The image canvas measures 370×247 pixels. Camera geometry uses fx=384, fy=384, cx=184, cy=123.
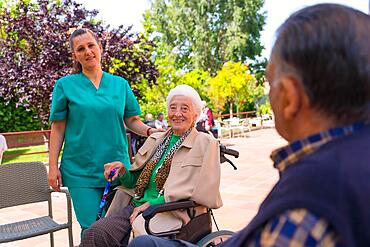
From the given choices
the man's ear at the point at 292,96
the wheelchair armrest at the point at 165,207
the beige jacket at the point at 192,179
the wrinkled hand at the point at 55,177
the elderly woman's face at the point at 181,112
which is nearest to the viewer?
the man's ear at the point at 292,96

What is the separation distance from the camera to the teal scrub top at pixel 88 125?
7.14ft

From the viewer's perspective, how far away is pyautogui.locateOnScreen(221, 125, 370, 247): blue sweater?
62 cm

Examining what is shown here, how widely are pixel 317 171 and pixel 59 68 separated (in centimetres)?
825

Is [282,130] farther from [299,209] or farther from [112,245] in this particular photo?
[112,245]

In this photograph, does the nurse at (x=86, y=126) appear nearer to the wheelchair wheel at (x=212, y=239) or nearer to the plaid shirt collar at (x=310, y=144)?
the wheelchair wheel at (x=212, y=239)

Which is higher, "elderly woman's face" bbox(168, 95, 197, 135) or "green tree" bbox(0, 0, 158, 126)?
"green tree" bbox(0, 0, 158, 126)

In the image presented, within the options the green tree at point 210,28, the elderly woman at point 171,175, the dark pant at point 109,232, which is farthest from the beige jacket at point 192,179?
the green tree at point 210,28

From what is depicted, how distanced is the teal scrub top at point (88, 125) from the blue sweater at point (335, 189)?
1.63m

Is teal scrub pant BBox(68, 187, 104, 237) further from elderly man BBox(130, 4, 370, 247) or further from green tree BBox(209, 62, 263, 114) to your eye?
green tree BBox(209, 62, 263, 114)

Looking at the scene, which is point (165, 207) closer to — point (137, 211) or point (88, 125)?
point (137, 211)

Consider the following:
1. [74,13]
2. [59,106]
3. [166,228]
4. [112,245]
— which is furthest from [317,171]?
[74,13]

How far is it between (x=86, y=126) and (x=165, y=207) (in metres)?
0.67

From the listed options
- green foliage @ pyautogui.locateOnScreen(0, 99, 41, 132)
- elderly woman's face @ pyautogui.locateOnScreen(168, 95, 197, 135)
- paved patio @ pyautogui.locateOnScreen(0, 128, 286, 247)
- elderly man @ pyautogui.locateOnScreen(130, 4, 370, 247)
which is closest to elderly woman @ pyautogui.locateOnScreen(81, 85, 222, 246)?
elderly woman's face @ pyautogui.locateOnScreen(168, 95, 197, 135)

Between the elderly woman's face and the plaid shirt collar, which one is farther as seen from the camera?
the elderly woman's face
